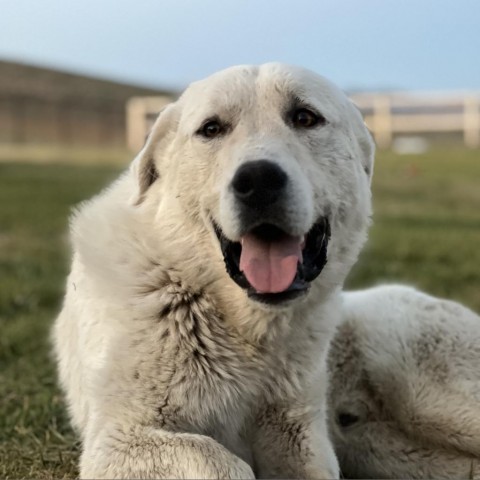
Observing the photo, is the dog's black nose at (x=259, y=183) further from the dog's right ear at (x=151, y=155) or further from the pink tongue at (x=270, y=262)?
the dog's right ear at (x=151, y=155)

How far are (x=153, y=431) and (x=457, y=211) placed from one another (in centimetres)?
1478

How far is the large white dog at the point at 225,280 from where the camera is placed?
3162 mm

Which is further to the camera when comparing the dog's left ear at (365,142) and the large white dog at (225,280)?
the dog's left ear at (365,142)

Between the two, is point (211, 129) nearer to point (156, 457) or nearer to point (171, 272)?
point (171, 272)

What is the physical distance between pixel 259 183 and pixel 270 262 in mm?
317

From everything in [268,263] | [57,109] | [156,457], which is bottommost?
[156,457]

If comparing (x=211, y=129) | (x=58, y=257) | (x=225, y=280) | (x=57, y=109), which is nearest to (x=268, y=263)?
(x=225, y=280)

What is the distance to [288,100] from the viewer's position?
3.45 m

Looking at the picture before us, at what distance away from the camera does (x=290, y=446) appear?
140 inches

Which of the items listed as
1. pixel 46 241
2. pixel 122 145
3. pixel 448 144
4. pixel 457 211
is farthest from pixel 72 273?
pixel 122 145

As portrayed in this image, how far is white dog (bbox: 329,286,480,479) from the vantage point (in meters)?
3.96

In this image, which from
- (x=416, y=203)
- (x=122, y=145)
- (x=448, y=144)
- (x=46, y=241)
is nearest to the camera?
(x=46, y=241)

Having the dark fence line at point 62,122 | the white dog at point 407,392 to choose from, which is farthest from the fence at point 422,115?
the white dog at point 407,392

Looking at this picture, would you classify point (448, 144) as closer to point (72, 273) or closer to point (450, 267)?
point (450, 267)
